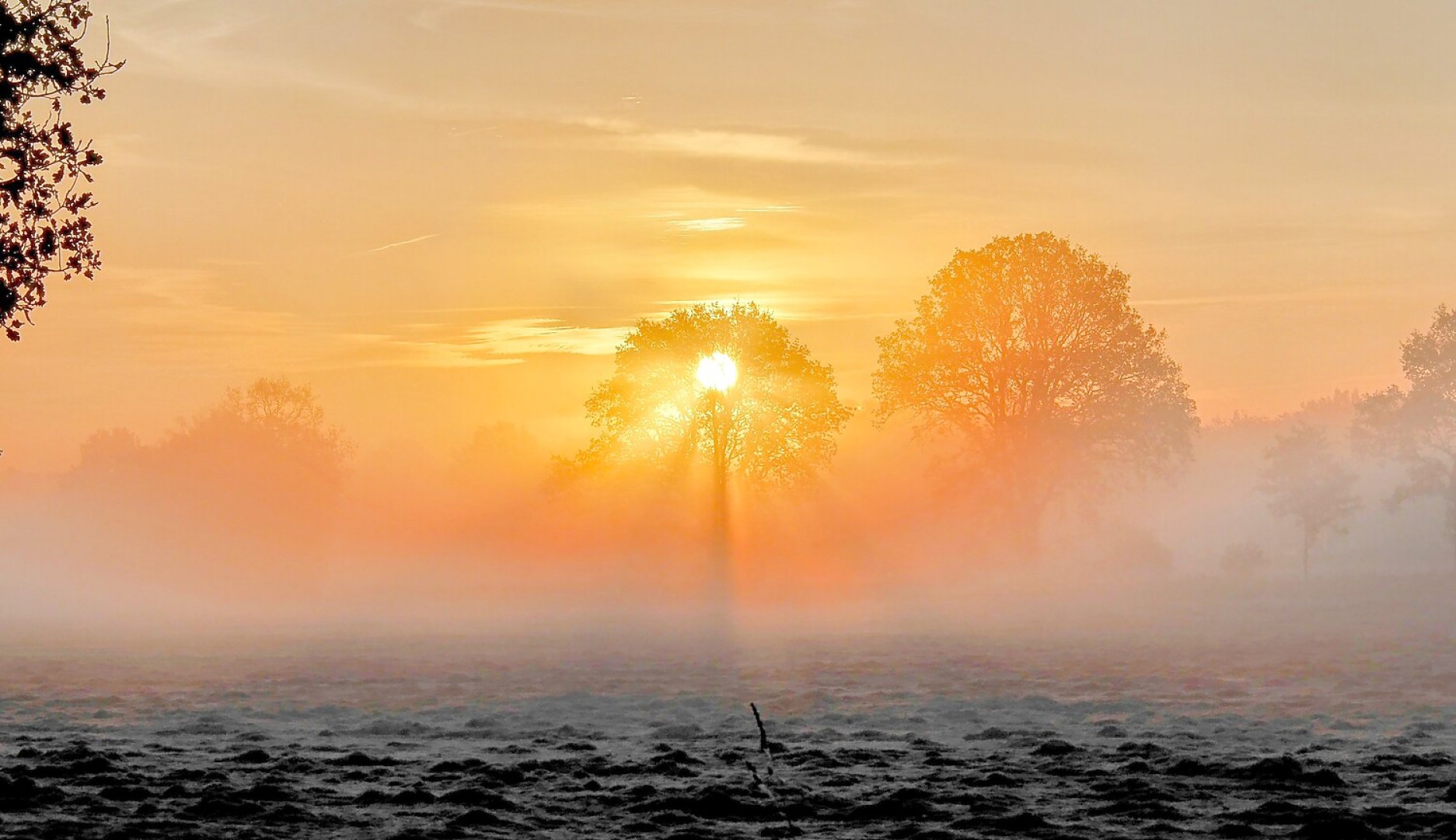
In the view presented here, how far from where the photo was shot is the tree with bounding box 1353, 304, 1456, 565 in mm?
81562

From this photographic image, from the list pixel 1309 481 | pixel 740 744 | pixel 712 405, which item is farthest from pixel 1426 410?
pixel 740 744

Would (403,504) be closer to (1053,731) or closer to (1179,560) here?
(1179,560)

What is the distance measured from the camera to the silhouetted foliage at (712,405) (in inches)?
2790

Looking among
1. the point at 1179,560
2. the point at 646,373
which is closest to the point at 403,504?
the point at 646,373

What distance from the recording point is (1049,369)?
68250mm

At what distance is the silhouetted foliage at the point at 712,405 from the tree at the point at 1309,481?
48519 millimetres

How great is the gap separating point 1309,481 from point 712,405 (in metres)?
56.1

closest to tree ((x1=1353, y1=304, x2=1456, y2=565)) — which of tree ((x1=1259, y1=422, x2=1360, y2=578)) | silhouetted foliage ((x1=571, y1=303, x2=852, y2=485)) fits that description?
tree ((x1=1259, y1=422, x2=1360, y2=578))

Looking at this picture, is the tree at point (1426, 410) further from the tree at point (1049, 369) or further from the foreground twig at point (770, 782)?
the foreground twig at point (770, 782)

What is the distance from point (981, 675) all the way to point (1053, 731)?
10.3 m

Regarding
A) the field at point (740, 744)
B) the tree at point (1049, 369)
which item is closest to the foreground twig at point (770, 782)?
the field at point (740, 744)

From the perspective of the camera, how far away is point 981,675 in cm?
3762

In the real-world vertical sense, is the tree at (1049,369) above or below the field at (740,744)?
above

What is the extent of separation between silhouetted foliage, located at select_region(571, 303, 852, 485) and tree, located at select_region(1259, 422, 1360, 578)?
159ft
